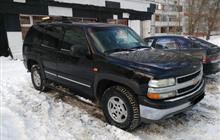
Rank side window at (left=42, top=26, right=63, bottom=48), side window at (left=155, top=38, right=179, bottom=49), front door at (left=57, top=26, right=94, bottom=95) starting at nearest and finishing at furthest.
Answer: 1. front door at (left=57, top=26, right=94, bottom=95)
2. side window at (left=42, top=26, right=63, bottom=48)
3. side window at (left=155, top=38, right=179, bottom=49)

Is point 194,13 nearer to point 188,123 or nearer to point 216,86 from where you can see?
point 216,86

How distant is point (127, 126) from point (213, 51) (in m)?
4.18

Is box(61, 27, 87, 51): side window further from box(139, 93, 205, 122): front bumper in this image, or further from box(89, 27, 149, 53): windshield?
box(139, 93, 205, 122): front bumper

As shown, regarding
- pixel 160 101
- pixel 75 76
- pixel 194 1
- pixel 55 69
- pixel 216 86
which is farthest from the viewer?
pixel 194 1

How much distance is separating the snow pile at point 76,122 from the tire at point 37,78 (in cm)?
33

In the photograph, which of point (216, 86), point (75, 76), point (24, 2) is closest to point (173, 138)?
point (75, 76)

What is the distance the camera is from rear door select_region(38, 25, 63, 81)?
4861 millimetres

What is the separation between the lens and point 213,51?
6359mm

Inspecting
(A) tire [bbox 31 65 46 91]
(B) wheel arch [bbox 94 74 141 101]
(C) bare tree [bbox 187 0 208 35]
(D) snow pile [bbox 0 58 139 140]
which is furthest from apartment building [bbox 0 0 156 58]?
(C) bare tree [bbox 187 0 208 35]

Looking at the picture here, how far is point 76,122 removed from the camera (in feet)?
13.3

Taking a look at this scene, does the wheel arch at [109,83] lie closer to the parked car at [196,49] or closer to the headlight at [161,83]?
the headlight at [161,83]

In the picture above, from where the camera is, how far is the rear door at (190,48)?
6.34 m

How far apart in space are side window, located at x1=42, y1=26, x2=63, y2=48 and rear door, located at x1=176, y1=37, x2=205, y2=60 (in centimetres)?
392

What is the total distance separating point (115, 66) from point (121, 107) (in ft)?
2.34
